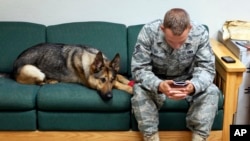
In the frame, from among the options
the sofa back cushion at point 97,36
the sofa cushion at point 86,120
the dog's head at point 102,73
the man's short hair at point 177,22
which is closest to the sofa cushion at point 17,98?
the sofa cushion at point 86,120

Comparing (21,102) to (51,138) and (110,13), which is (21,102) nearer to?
(51,138)

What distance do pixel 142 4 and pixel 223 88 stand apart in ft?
3.58

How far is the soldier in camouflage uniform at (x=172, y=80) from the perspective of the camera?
2.40m

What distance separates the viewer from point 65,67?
2.94m

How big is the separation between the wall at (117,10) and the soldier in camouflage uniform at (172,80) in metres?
0.74

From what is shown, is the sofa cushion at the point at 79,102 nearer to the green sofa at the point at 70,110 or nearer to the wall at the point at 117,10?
the green sofa at the point at 70,110

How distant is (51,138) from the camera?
8.72 ft

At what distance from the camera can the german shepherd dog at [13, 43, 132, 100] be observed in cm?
270

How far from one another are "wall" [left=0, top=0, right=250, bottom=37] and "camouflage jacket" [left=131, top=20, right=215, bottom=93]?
74 centimetres

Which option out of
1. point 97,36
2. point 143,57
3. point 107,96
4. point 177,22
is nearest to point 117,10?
point 97,36

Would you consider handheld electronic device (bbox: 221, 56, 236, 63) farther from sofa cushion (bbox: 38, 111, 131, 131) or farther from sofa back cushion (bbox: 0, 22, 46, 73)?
sofa back cushion (bbox: 0, 22, 46, 73)

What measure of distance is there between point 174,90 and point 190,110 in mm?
249

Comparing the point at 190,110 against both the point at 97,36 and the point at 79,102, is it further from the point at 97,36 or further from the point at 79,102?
the point at 97,36

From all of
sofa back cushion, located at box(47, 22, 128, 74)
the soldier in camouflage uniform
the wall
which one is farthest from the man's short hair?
the wall
